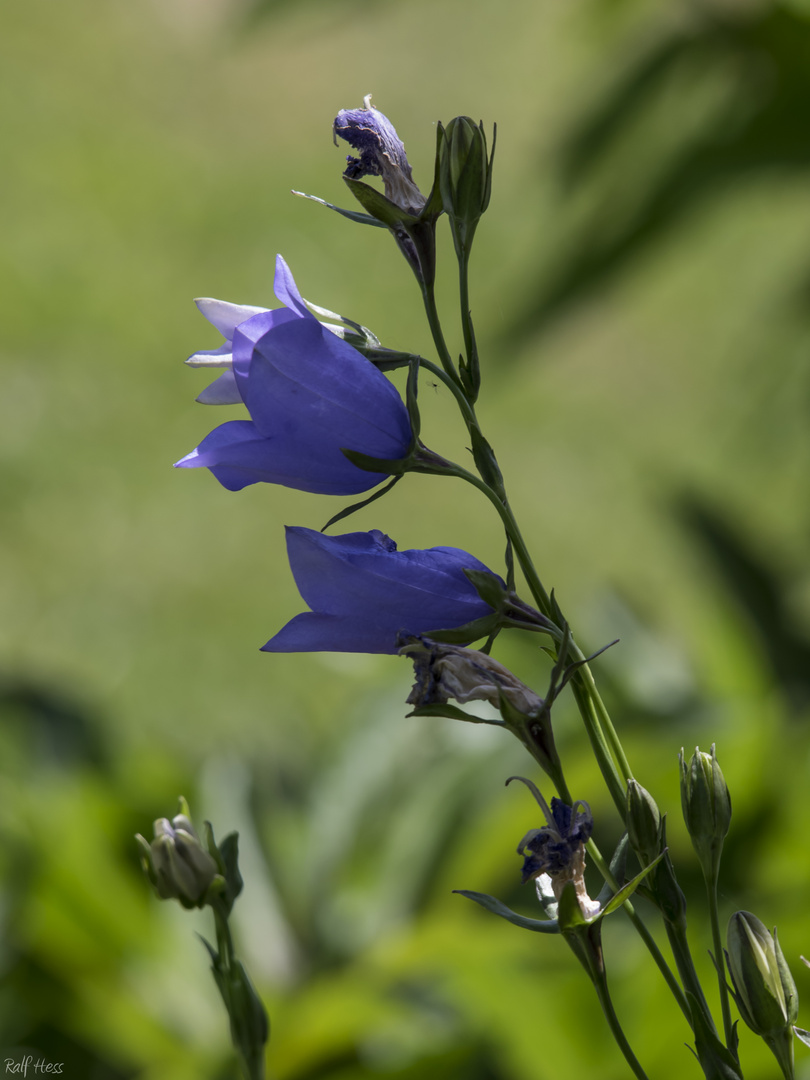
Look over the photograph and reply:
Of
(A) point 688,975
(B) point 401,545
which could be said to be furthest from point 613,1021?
(B) point 401,545

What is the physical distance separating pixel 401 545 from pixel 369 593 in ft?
6.71

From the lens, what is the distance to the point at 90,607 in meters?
2.41

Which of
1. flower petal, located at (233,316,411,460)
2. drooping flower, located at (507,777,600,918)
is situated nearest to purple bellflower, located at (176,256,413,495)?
flower petal, located at (233,316,411,460)

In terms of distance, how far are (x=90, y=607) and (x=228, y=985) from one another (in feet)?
7.00

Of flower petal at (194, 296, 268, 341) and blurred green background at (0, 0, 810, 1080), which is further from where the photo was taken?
blurred green background at (0, 0, 810, 1080)

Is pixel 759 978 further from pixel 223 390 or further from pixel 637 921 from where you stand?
pixel 223 390

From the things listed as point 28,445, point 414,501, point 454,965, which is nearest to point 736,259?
point 414,501

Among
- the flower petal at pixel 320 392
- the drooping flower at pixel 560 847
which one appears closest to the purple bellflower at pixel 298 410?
the flower petal at pixel 320 392

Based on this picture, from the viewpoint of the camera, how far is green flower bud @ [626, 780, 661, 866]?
12.1 inches

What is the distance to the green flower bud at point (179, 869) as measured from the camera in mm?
381

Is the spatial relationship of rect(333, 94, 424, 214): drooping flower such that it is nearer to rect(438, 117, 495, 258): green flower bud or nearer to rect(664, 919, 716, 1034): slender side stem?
rect(438, 117, 495, 258): green flower bud

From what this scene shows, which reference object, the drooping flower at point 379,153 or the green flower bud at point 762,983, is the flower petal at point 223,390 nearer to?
the drooping flower at point 379,153

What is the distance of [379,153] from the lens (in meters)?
0.34

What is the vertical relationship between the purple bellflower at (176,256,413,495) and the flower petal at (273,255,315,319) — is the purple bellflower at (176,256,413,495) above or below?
below
